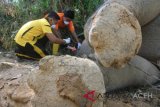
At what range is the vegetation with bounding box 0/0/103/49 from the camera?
6524mm

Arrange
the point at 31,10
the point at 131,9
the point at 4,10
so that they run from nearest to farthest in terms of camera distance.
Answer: the point at 131,9 < the point at 31,10 < the point at 4,10

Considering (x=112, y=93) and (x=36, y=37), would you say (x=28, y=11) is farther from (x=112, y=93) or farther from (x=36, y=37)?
(x=112, y=93)

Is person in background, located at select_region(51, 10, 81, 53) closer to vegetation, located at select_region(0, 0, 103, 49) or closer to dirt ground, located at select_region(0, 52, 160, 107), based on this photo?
vegetation, located at select_region(0, 0, 103, 49)

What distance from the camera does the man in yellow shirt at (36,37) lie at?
609cm

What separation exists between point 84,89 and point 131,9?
2.92 ft

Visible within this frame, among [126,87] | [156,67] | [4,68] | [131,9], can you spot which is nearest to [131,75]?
[126,87]

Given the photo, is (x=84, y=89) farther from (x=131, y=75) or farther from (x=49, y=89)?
(x=131, y=75)

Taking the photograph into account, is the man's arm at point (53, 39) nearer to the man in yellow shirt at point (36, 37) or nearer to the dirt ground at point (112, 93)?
the man in yellow shirt at point (36, 37)

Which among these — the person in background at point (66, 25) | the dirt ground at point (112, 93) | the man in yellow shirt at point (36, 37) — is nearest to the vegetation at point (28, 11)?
the person in background at point (66, 25)

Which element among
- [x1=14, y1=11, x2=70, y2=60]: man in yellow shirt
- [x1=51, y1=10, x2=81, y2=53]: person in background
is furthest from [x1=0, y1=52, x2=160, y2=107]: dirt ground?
[x1=51, y1=10, x2=81, y2=53]: person in background

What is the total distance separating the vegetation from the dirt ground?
2233 millimetres

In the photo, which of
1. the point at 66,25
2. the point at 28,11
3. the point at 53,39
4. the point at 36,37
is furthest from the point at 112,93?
the point at 28,11

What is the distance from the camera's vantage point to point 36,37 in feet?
20.4

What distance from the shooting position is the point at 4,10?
305 inches
